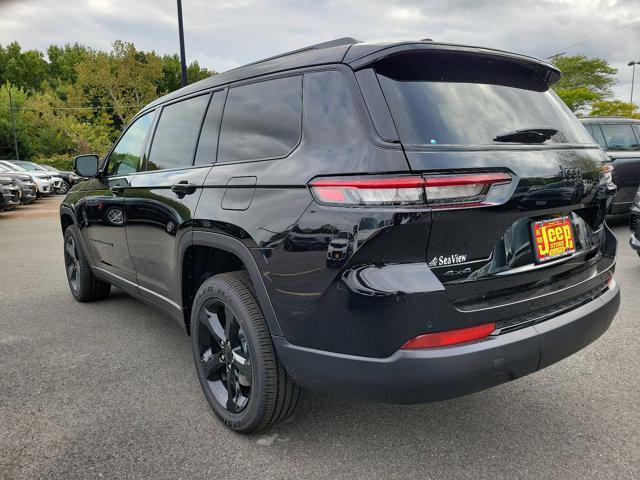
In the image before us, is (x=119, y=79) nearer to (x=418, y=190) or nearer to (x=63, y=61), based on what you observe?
(x=63, y=61)

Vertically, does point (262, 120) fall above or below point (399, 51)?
below

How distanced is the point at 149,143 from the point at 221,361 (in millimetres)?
1750

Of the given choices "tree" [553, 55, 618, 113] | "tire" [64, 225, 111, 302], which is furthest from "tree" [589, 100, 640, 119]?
"tire" [64, 225, 111, 302]

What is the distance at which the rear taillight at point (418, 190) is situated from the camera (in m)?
1.82

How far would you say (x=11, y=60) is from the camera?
73.2 m

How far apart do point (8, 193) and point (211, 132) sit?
13.4 meters

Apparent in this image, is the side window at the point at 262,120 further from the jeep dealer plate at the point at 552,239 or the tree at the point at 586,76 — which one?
the tree at the point at 586,76

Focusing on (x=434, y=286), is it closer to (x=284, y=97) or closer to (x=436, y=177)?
(x=436, y=177)

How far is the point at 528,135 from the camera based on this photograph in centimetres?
220

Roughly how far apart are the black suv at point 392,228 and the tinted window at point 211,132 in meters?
0.02

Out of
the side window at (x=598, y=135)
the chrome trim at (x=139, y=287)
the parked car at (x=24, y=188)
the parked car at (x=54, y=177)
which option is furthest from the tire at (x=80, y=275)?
the parked car at (x=54, y=177)

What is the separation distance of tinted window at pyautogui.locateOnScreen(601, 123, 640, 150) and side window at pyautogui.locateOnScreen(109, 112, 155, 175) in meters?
7.53

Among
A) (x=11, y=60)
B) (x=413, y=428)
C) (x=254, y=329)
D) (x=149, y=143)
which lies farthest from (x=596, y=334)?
(x=11, y=60)

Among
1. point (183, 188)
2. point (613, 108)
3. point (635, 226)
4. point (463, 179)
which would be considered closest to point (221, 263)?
point (183, 188)
